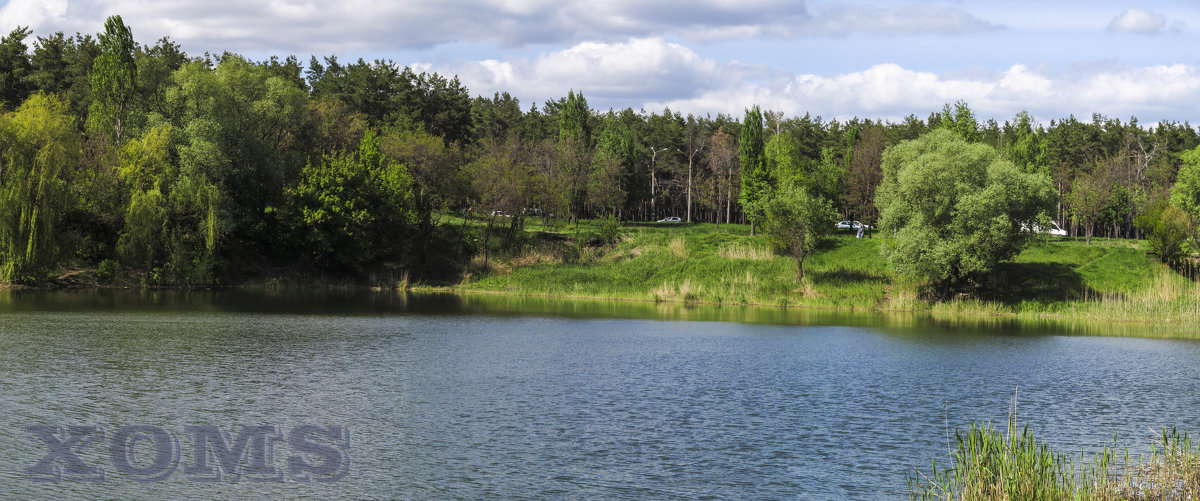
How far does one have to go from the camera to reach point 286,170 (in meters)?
83.9

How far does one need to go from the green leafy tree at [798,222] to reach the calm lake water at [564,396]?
1887cm

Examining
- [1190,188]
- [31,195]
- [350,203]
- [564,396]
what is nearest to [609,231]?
[350,203]

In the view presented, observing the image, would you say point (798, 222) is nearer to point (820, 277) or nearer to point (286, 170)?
point (820, 277)

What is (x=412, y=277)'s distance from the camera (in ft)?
285

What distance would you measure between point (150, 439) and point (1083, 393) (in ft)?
103

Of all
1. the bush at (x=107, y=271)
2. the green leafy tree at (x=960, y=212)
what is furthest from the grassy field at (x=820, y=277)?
the bush at (x=107, y=271)

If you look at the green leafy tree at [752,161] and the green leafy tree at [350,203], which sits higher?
the green leafy tree at [752,161]

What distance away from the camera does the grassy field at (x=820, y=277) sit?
66.8 metres

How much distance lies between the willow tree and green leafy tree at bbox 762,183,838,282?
54475 mm

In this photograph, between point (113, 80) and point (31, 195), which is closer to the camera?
point (31, 195)

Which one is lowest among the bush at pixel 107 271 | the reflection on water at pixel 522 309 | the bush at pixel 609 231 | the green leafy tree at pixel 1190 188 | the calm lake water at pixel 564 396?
the calm lake water at pixel 564 396

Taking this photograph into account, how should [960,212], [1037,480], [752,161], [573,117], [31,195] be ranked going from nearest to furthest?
[1037,480]
[31,195]
[960,212]
[752,161]
[573,117]

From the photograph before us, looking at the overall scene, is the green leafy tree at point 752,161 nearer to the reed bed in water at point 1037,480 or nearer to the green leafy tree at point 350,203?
the green leafy tree at point 350,203

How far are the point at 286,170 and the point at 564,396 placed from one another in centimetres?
6058
